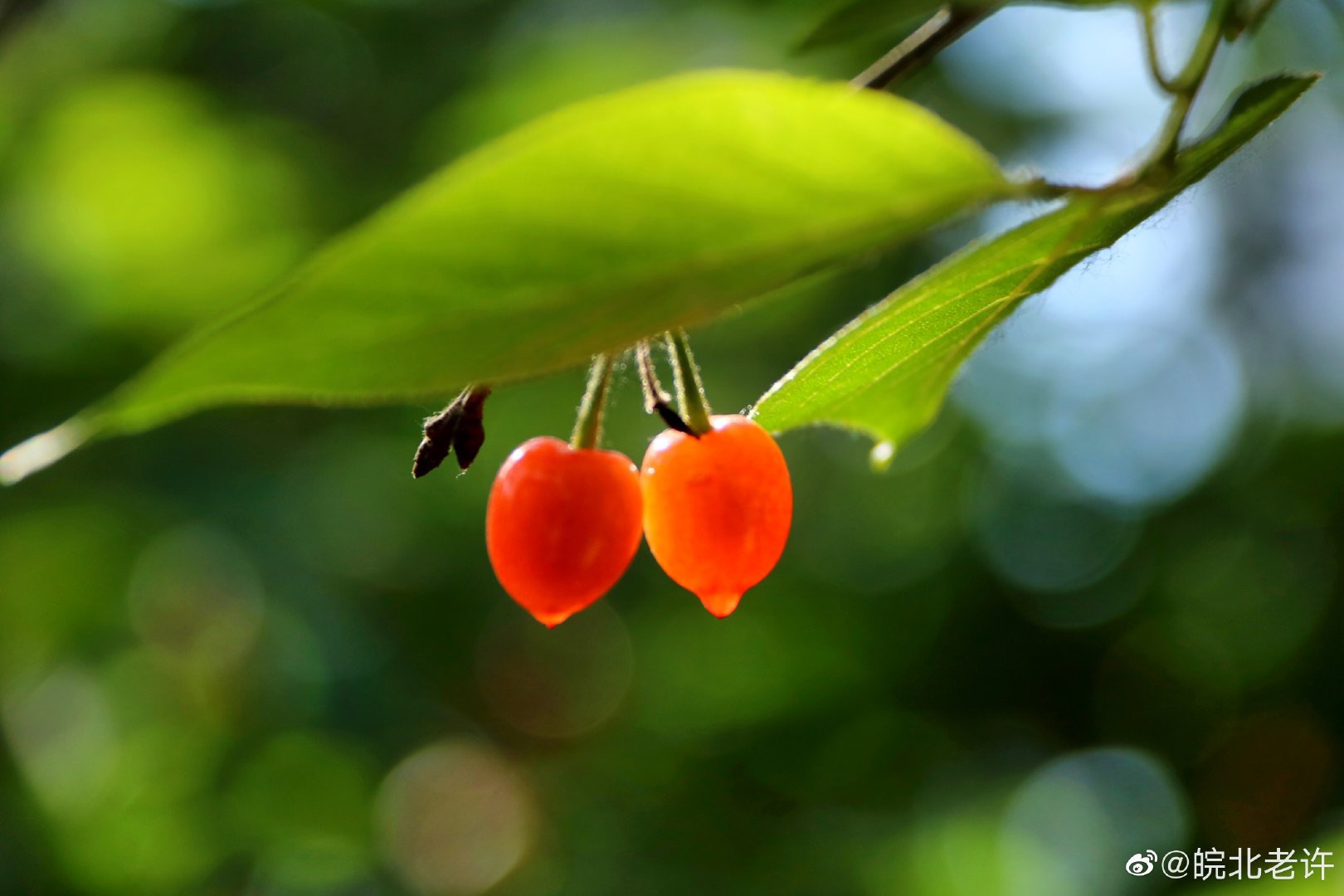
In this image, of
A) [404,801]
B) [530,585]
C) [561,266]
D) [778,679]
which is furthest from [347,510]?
[561,266]

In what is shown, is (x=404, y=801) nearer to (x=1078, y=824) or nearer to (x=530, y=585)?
(x=1078, y=824)

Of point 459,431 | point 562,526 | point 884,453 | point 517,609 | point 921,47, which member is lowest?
point 517,609

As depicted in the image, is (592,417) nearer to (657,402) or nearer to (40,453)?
(657,402)

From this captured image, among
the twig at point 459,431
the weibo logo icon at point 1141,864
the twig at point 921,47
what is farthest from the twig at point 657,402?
the weibo logo icon at point 1141,864

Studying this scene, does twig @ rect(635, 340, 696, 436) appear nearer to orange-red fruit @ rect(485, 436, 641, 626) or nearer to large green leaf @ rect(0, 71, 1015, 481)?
orange-red fruit @ rect(485, 436, 641, 626)

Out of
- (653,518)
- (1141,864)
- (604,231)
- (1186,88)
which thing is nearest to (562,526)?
(653,518)

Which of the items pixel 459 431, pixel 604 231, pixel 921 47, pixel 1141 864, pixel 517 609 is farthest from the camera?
pixel 517 609

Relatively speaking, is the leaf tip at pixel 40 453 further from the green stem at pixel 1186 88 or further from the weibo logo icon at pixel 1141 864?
the weibo logo icon at pixel 1141 864
